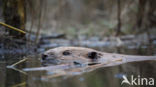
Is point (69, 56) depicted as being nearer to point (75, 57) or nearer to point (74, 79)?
point (75, 57)

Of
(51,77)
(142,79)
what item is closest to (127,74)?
(142,79)

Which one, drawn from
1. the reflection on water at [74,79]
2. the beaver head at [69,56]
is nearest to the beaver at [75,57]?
the beaver head at [69,56]

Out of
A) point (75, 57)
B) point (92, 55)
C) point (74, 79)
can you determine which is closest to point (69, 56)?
point (75, 57)

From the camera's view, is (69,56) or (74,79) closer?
(74,79)

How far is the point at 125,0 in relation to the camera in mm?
10789

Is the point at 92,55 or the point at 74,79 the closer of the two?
the point at 74,79

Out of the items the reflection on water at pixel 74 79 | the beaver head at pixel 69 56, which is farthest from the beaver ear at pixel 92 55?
the reflection on water at pixel 74 79

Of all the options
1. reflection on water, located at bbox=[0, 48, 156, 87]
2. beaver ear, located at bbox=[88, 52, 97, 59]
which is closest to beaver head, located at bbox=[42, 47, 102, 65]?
beaver ear, located at bbox=[88, 52, 97, 59]

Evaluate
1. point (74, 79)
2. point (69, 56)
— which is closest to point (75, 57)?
point (69, 56)

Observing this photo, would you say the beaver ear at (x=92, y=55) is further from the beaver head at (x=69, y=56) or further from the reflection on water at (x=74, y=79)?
the reflection on water at (x=74, y=79)

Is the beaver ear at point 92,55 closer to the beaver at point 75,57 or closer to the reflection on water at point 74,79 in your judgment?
the beaver at point 75,57

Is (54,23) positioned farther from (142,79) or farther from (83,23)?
(142,79)

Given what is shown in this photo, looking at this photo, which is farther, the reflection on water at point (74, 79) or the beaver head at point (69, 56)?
the beaver head at point (69, 56)

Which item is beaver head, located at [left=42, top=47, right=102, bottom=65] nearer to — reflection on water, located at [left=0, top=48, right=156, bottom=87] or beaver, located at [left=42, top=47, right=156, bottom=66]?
beaver, located at [left=42, top=47, right=156, bottom=66]
